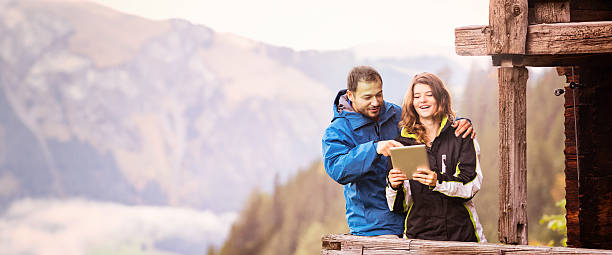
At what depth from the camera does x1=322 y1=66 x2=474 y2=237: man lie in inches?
181

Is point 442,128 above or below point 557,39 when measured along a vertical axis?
below

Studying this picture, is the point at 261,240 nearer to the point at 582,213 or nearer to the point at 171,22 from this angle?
the point at 171,22

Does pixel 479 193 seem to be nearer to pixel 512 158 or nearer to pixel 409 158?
pixel 512 158

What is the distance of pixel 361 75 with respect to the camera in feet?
15.2

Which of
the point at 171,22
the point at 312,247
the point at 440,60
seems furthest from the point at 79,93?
the point at 440,60

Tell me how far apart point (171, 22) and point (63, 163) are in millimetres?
6426

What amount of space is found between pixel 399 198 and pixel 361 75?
91cm

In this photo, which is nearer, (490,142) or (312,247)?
(490,142)

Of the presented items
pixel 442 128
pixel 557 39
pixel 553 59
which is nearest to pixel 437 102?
pixel 442 128

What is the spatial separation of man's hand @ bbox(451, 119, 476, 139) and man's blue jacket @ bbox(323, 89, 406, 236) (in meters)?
0.50

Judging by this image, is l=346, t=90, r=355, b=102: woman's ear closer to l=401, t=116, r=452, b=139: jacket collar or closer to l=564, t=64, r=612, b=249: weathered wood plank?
l=401, t=116, r=452, b=139: jacket collar

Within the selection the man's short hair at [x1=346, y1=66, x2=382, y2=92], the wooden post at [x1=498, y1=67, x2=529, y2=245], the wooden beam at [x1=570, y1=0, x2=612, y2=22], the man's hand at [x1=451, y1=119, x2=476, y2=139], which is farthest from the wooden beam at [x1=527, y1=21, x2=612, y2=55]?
the man's short hair at [x1=346, y1=66, x2=382, y2=92]

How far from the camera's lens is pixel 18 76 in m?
23.2

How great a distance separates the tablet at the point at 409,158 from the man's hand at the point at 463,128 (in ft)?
1.06
